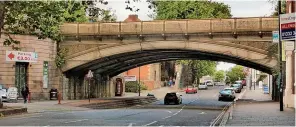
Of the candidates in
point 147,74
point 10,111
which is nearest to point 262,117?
point 10,111

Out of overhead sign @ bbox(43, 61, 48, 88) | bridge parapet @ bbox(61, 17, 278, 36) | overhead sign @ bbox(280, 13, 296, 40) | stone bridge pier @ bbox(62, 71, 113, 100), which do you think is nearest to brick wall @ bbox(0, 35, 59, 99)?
overhead sign @ bbox(43, 61, 48, 88)

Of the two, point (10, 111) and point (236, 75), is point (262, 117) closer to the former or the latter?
point (10, 111)

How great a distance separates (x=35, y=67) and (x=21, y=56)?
3768 millimetres

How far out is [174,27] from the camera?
42.9 meters

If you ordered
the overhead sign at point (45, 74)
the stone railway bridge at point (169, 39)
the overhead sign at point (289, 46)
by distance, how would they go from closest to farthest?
the overhead sign at point (289, 46)
the stone railway bridge at point (169, 39)
the overhead sign at point (45, 74)

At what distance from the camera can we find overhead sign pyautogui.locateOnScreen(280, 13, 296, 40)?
20359 millimetres

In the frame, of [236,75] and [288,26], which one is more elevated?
[288,26]

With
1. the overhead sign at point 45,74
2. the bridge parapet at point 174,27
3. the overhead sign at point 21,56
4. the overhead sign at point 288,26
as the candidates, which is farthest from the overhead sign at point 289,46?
the overhead sign at point 45,74

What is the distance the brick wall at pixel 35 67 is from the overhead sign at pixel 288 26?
24.5 meters

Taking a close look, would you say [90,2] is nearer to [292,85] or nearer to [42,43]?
[292,85]

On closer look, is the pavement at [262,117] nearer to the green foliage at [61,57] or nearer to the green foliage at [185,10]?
the green foliage at [61,57]

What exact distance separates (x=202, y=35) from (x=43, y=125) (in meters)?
25.8

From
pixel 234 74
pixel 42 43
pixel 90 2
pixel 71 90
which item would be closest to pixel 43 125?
pixel 90 2

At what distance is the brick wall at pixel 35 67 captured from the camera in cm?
4044
